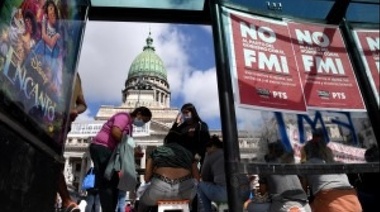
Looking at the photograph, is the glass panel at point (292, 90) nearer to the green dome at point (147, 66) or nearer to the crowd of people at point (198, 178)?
the crowd of people at point (198, 178)

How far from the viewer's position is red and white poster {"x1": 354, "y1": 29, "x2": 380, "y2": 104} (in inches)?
113

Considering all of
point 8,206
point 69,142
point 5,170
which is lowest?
point 8,206

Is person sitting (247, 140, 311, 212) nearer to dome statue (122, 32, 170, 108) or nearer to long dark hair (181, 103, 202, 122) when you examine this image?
long dark hair (181, 103, 202, 122)

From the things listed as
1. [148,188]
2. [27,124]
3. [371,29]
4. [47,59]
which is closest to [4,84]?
[27,124]

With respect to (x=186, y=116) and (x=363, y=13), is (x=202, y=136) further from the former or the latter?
(x=363, y=13)

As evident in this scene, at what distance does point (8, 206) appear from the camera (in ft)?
5.95

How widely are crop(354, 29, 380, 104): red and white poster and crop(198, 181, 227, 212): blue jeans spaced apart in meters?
1.82

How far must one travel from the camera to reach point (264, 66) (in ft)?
8.55

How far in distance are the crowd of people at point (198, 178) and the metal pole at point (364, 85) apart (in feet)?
0.78

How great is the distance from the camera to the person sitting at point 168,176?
10.9 feet

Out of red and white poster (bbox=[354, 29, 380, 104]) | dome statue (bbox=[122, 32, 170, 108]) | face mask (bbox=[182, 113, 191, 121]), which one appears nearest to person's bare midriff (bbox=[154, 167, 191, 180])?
face mask (bbox=[182, 113, 191, 121])

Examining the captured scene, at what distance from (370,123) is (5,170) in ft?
8.05

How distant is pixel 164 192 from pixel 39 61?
5.60 ft

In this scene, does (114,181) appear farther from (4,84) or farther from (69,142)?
(69,142)
